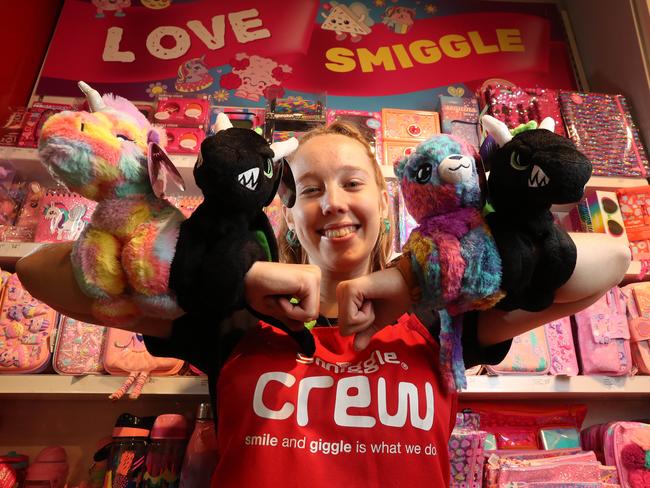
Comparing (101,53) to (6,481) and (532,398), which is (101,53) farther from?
(532,398)

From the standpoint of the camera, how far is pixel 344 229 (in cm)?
88

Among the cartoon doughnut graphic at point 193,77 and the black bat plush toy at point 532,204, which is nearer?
the black bat plush toy at point 532,204

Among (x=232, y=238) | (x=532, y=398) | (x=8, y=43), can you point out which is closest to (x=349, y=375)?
(x=232, y=238)

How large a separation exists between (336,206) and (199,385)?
2.32 feet

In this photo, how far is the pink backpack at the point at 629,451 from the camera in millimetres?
1314

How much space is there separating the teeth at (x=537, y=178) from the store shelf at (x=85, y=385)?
3.34 feet

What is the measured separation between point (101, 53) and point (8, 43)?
33 centimetres

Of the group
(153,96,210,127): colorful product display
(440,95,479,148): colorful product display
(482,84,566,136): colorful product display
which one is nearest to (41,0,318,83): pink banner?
(153,96,210,127): colorful product display

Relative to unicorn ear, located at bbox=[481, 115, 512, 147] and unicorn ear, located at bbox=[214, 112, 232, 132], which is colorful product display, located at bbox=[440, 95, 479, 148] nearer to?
unicorn ear, located at bbox=[481, 115, 512, 147]

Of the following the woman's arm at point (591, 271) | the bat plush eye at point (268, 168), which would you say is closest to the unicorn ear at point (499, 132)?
the woman's arm at point (591, 271)

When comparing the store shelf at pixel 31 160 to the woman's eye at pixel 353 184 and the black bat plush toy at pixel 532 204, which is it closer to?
the woman's eye at pixel 353 184

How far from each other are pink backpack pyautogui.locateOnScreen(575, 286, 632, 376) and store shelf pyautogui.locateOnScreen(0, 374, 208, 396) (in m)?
1.11

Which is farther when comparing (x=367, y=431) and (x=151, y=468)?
(x=151, y=468)

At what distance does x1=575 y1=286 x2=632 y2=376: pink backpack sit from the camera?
139 cm
